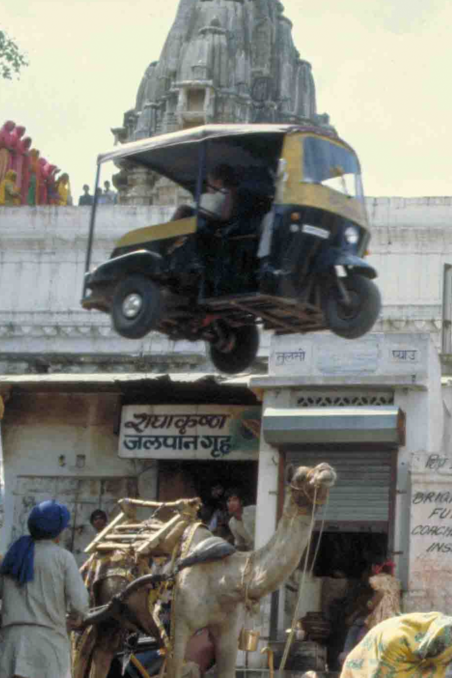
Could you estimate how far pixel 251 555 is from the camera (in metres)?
16.8

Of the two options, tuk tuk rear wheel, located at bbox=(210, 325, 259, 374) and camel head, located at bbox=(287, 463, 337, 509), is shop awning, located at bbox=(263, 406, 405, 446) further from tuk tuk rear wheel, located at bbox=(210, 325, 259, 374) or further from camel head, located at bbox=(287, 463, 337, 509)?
camel head, located at bbox=(287, 463, 337, 509)

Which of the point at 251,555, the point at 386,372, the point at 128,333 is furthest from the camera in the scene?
the point at 386,372

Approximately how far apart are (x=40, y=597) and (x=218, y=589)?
476 cm

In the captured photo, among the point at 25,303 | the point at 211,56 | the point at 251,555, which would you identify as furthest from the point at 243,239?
the point at 211,56

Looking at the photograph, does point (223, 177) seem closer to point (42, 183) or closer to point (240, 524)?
point (240, 524)

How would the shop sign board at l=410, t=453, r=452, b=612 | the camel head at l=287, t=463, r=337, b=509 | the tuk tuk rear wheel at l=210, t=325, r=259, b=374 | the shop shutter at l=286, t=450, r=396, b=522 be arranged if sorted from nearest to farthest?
the camel head at l=287, t=463, r=337, b=509, the tuk tuk rear wheel at l=210, t=325, r=259, b=374, the shop sign board at l=410, t=453, r=452, b=612, the shop shutter at l=286, t=450, r=396, b=522

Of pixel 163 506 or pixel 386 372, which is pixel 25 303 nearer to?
pixel 386 372

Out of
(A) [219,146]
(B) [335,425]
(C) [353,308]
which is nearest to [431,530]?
(B) [335,425]

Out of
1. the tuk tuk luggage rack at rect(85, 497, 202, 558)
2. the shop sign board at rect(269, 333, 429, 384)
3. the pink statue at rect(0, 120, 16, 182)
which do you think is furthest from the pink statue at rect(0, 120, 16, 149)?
the tuk tuk luggage rack at rect(85, 497, 202, 558)

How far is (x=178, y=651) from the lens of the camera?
666 inches

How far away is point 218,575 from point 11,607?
187 inches

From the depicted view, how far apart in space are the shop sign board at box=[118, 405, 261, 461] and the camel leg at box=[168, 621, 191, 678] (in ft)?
26.5

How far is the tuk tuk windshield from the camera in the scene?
1595 cm

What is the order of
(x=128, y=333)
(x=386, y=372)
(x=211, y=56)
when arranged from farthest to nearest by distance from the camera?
(x=211, y=56) < (x=386, y=372) < (x=128, y=333)
